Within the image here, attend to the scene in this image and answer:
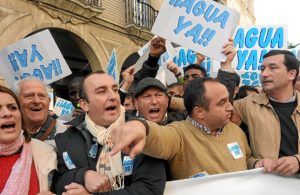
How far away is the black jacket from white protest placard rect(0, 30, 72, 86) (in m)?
1.75

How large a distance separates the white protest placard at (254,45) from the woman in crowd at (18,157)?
4604 millimetres

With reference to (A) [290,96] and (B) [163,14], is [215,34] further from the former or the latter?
(A) [290,96]

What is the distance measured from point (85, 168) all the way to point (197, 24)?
6.88 ft

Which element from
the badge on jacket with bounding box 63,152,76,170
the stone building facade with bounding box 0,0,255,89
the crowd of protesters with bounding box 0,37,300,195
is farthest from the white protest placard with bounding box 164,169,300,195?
the stone building facade with bounding box 0,0,255,89

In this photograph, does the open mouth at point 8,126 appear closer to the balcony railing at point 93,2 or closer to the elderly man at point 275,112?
the elderly man at point 275,112

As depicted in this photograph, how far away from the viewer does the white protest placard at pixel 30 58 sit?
412 centimetres

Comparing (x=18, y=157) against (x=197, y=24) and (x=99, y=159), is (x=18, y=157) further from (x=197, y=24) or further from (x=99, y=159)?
(x=197, y=24)

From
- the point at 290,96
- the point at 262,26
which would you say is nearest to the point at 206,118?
the point at 290,96

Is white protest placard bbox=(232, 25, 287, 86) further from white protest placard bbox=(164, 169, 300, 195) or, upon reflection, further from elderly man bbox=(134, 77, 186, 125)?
white protest placard bbox=(164, 169, 300, 195)

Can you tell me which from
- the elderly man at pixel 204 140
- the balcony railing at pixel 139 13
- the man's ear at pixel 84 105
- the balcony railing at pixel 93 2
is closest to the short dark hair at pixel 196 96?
the elderly man at pixel 204 140

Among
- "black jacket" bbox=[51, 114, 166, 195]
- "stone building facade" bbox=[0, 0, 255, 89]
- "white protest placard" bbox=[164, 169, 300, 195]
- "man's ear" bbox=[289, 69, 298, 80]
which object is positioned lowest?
"white protest placard" bbox=[164, 169, 300, 195]

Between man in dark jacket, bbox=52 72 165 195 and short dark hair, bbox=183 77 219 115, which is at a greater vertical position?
short dark hair, bbox=183 77 219 115

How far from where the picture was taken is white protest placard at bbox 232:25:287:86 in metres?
6.41

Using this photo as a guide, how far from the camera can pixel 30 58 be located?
4.13m
